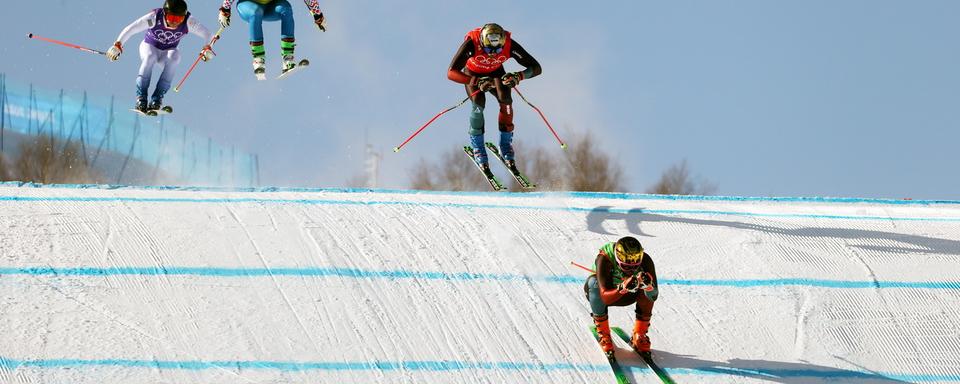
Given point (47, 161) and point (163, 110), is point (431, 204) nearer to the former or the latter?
point (163, 110)

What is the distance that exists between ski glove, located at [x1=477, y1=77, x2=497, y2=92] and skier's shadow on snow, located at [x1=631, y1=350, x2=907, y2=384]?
10.6 ft

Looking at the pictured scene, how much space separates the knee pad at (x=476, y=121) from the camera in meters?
9.16

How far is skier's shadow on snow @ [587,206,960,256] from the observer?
810cm

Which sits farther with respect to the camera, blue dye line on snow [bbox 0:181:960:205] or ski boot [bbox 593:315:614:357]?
blue dye line on snow [bbox 0:181:960:205]

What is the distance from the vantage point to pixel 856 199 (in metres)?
9.38

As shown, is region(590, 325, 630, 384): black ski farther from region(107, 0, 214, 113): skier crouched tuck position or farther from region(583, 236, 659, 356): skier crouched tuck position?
region(107, 0, 214, 113): skier crouched tuck position

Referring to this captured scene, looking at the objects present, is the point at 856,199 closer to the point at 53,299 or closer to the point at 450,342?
the point at 450,342

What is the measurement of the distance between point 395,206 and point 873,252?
128 inches

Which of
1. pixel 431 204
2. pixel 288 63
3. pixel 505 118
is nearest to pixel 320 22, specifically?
pixel 288 63

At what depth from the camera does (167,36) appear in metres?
9.62

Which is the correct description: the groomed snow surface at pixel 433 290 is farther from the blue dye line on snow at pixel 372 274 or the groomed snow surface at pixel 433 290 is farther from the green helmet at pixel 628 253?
the green helmet at pixel 628 253

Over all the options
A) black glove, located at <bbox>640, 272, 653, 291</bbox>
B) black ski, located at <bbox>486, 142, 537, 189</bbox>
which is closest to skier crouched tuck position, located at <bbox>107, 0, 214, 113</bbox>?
black ski, located at <bbox>486, 142, 537, 189</bbox>

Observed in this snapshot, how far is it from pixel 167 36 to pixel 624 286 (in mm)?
5222

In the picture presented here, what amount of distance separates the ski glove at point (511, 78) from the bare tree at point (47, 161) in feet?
42.6
